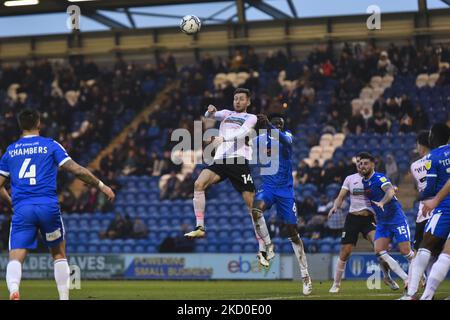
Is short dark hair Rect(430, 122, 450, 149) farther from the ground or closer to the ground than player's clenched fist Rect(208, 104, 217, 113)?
closer to the ground

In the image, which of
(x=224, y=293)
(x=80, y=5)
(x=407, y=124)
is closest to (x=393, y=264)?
(x=224, y=293)

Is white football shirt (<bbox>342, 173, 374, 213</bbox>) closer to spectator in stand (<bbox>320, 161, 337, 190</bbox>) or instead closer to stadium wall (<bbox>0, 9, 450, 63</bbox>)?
spectator in stand (<bbox>320, 161, 337, 190</bbox>)

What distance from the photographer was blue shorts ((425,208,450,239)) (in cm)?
1166

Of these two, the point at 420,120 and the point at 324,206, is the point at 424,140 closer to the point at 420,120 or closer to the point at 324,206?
the point at 324,206

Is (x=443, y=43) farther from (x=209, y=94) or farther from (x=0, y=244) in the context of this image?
(x=0, y=244)

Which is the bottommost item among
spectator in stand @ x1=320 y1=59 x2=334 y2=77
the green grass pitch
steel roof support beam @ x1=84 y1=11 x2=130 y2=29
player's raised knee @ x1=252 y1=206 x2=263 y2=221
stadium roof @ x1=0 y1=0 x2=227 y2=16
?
the green grass pitch

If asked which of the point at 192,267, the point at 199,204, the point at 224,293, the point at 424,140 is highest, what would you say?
the point at 424,140

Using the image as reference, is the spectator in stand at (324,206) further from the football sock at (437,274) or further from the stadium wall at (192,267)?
the football sock at (437,274)

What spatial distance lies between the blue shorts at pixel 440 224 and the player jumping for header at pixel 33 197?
14.2 ft

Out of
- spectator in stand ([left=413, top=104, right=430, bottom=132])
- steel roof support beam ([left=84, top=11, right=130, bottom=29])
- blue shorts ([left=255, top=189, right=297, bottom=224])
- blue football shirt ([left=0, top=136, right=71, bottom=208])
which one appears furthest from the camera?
steel roof support beam ([left=84, top=11, right=130, bottom=29])

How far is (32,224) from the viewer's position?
37.9ft

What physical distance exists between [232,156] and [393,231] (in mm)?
→ 3539

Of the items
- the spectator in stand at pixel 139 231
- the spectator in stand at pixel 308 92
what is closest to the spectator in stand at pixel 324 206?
the spectator in stand at pixel 139 231

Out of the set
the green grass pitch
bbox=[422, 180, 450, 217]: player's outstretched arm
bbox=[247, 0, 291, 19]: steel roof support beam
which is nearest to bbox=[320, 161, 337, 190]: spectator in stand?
the green grass pitch
